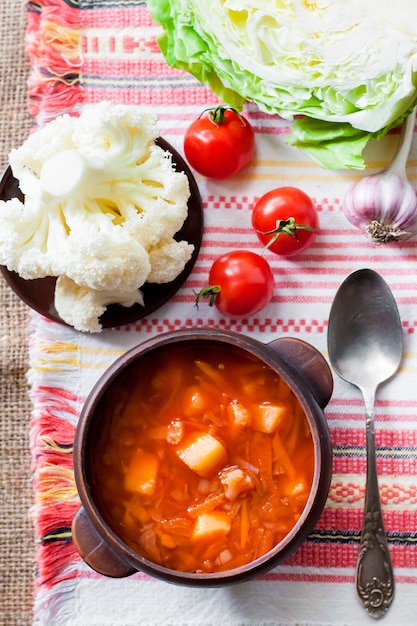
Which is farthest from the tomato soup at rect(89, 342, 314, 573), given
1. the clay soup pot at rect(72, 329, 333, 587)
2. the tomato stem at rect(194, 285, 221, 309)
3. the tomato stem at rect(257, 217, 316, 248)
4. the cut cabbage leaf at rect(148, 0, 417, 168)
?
the cut cabbage leaf at rect(148, 0, 417, 168)

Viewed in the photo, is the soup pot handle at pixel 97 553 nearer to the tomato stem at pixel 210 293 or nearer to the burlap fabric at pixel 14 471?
the burlap fabric at pixel 14 471

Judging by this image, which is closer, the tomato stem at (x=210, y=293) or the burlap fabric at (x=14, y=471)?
the tomato stem at (x=210, y=293)

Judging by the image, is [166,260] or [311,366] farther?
[166,260]

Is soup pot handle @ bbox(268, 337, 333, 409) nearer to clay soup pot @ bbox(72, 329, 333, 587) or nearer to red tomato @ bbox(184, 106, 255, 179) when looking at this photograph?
clay soup pot @ bbox(72, 329, 333, 587)

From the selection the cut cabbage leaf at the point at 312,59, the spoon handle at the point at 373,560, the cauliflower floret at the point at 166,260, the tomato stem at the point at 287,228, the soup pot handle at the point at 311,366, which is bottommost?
the spoon handle at the point at 373,560

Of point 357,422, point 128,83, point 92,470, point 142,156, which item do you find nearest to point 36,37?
point 128,83

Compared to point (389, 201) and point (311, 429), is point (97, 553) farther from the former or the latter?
point (389, 201)

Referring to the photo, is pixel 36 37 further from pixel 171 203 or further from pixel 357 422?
pixel 357 422

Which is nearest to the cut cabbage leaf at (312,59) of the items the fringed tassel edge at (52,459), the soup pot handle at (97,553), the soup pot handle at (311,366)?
the soup pot handle at (311,366)

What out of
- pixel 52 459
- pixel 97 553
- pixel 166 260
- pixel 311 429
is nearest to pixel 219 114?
pixel 166 260

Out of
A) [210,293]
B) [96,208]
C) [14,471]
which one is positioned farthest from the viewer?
[14,471]
